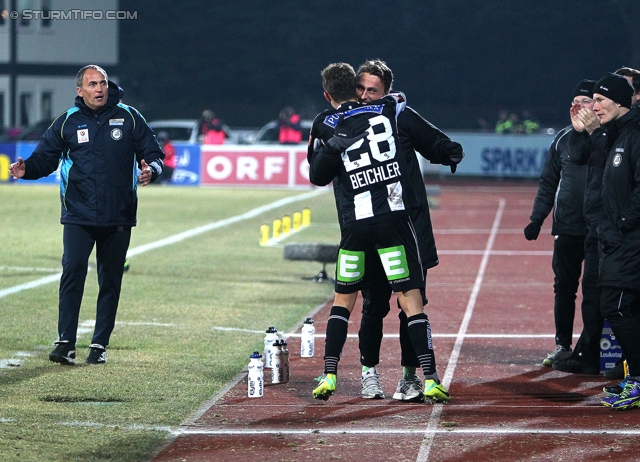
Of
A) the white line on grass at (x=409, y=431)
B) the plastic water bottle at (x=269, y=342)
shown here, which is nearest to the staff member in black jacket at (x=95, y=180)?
the plastic water bottle at (x=269, y=342)

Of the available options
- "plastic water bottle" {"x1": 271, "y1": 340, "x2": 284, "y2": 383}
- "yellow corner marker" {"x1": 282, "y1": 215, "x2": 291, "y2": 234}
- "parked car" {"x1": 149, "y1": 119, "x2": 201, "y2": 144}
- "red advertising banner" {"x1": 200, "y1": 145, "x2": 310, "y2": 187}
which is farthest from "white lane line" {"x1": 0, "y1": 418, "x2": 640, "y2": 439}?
"parked car" {"x1": 149, "y1": 119, "x2": 201, "y2": 144}

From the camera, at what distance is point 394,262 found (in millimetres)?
7207

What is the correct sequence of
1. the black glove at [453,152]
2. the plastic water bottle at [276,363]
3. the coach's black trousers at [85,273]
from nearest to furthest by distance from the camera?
the black glove at [453,152]
the plastic water bottle at [276,363]
the coach's black trousers at [85,273]

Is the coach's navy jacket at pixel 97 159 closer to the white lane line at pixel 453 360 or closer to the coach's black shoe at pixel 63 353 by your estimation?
the coach's black shoe at pixel 63 353

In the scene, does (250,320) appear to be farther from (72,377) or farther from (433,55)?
(433,55)

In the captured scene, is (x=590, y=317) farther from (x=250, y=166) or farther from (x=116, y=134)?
(x=250, y=166)

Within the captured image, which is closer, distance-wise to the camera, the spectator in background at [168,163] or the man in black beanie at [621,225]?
the man in black beanie at [621,225]

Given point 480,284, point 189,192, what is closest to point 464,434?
point 480,284

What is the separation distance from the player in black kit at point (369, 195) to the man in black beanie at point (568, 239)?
168 cm

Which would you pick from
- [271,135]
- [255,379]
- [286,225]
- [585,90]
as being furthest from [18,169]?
[271,135]

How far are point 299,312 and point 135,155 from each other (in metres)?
3.31

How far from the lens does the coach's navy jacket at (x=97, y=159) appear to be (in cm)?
850

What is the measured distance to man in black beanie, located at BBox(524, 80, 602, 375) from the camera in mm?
8500

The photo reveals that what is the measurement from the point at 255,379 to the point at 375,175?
1475 millimetres
